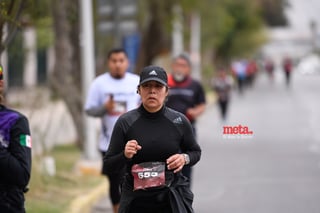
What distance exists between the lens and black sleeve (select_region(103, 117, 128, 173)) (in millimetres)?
5980

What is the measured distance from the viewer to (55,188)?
42.3ft

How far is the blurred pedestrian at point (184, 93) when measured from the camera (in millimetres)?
11359

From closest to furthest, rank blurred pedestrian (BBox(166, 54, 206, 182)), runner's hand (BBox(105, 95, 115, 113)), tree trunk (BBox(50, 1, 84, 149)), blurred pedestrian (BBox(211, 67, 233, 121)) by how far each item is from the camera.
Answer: runner's hand (BBox(105, 95, 115, 113)) < blurred pedestrian (BBox(166, 54, 206, 182)) < tree trunk (BBox(50, 1, 84, 149)) < blurred pedestrian (BBox(211, 67, 233, 121))

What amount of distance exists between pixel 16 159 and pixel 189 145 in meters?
1.21

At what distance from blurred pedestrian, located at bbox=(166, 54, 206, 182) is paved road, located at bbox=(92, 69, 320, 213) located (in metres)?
1.33

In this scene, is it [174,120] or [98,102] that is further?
[98,102]

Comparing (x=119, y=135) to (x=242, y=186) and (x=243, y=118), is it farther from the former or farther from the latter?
(x=243, y=118)

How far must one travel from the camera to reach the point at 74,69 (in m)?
19.3

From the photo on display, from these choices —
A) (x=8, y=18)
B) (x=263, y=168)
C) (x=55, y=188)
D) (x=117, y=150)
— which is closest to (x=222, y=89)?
(x=263, y=168)

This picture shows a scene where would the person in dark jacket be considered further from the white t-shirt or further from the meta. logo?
the white t-shirt

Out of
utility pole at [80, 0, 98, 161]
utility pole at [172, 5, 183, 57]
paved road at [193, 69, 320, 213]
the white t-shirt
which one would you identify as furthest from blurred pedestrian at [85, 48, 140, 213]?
utility pole at [172, 5, 183, 57]

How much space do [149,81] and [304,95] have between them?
4120cm

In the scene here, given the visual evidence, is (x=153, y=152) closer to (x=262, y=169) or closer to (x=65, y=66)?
(x=262, y=169)

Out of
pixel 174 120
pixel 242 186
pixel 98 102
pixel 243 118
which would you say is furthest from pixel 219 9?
pixel 174 120
